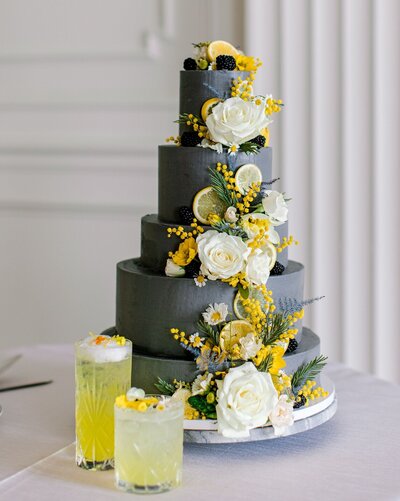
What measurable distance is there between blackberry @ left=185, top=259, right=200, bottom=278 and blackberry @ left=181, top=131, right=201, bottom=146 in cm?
19

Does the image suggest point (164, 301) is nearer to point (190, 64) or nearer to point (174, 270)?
point (174, 270)

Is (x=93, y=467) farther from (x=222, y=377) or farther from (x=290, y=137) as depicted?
(x=290, y=137)

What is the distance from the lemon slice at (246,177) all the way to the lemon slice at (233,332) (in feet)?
0.66

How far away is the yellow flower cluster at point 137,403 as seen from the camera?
1192 millimetres

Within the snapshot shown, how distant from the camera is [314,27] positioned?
246cm

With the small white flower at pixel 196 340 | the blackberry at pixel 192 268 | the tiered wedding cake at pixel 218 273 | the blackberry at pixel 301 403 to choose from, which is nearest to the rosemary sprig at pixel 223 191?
the tiered wedding cake at pixel 218 273

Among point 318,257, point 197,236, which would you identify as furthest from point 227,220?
point 318,257

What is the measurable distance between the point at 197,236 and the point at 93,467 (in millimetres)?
374

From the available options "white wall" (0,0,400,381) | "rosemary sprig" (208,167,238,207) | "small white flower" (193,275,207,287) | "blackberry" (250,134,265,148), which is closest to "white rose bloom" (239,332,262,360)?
"small white flower" (193,275,207,287)

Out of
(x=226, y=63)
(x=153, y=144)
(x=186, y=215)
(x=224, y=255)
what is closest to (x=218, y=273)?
(x=224, y=255)

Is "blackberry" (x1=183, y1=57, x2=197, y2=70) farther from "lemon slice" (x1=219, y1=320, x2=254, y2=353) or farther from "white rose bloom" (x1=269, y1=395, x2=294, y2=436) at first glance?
"white rose bloom" (x1=269, y1=395, x2=294, y2=436)

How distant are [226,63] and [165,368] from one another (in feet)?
1.59

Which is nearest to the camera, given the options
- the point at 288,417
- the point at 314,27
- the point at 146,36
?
the point at 288,417

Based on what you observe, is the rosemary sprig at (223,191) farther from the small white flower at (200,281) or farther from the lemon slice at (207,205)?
the small white flower at (200,281)
